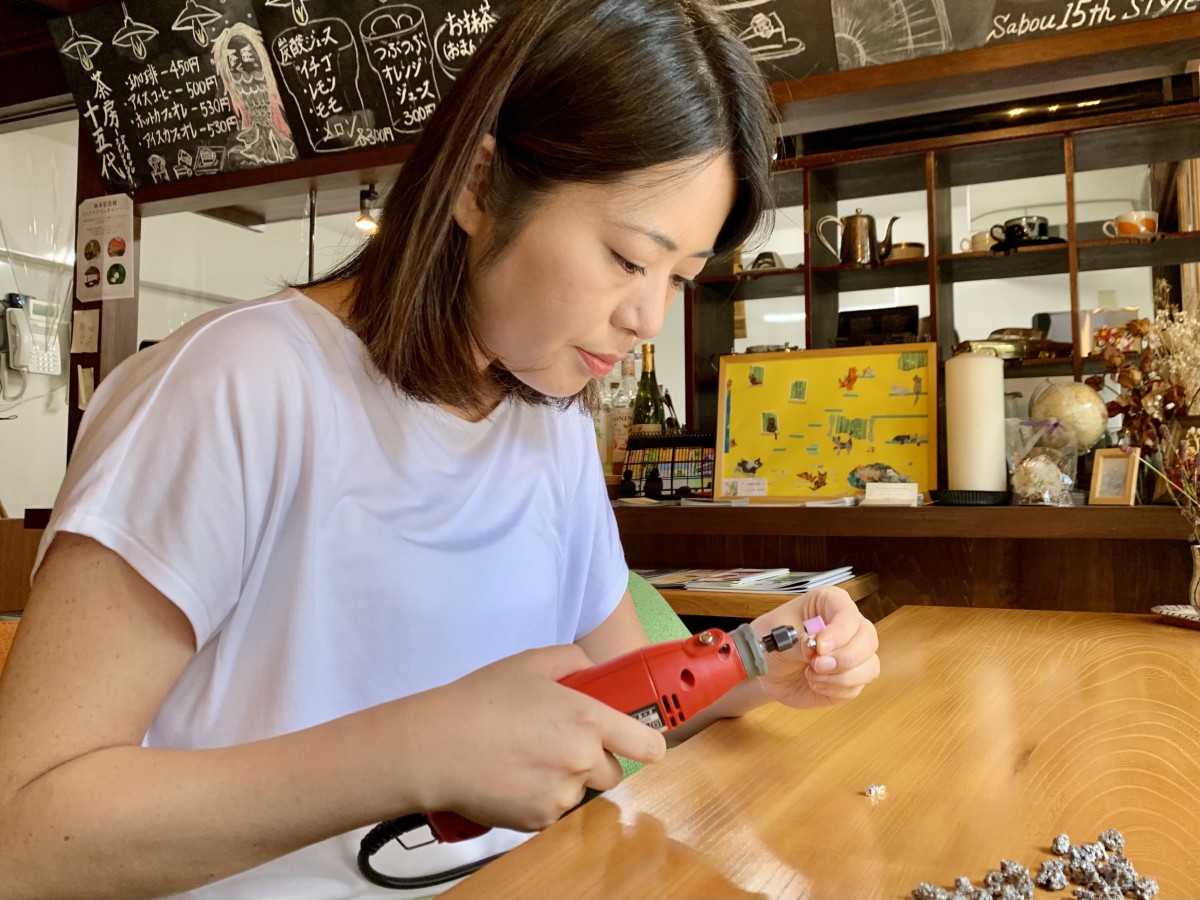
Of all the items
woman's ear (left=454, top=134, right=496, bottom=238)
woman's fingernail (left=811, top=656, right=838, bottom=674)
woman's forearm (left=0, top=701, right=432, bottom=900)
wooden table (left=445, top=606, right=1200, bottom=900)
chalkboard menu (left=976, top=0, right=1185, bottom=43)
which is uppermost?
chalkboard menu (left=976, top=0, right=1185, bottom=43)

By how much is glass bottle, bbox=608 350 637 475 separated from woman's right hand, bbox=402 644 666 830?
206cm

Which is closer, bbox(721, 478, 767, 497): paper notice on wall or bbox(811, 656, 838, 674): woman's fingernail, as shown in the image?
bbox(811, 656, 838, 674): woman's fingernail

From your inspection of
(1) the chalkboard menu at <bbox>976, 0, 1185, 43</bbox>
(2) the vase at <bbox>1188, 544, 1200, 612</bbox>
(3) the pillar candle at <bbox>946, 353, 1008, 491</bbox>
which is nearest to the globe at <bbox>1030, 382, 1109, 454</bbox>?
(3) the pillar candle at <bbox>946, 353, 1008, 491</bbox>

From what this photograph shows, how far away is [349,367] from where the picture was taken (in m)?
0.92

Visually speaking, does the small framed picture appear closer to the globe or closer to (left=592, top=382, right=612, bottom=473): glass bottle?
the globe

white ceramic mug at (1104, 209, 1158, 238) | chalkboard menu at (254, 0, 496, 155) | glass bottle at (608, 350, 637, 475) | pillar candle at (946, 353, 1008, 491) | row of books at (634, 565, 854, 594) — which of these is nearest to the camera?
row of books at (634, 565, 854, 594)

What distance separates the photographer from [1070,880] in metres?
0.60

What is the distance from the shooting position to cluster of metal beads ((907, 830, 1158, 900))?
0.56 m

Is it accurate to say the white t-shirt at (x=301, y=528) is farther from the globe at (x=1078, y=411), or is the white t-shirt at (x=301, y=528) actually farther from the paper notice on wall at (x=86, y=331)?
the paper notice on wall at (x=86, y=331)

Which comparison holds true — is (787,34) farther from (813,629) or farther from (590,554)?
(813,629)

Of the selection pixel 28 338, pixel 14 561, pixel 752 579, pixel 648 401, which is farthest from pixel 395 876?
pixel 28 338

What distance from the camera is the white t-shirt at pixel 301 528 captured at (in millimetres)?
732

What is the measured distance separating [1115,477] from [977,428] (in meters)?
0.29

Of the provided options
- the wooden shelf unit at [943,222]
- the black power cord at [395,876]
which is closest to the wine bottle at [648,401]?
the wooden shelf unit at [943,222]
